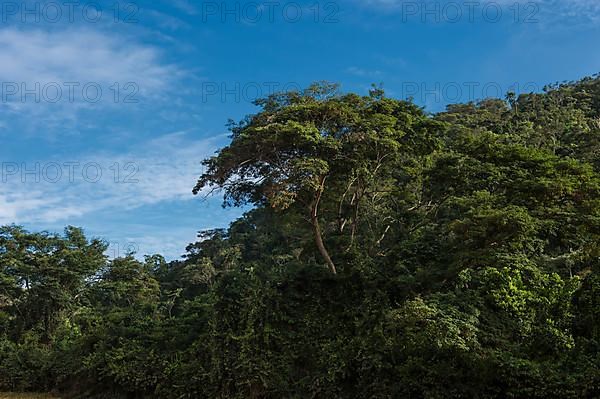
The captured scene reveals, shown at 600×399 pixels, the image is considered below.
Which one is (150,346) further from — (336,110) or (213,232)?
(213,232)

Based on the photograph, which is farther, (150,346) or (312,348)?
(150,346)

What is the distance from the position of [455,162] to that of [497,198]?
1676 millimetres

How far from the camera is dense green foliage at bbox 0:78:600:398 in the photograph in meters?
9.38

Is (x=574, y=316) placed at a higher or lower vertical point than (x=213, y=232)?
lower

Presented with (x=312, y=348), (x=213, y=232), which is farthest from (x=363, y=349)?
(x=213, y=232)

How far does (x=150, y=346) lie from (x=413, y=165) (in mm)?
9135

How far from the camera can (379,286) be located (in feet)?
41.7

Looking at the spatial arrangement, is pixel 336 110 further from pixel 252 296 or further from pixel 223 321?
pixel 223 321

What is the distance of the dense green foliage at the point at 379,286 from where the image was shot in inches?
369

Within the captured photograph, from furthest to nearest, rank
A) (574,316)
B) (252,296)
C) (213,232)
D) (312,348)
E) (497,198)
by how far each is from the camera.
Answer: (213,232) < (252,296) < (312,348) < (497,198) < (574,316)

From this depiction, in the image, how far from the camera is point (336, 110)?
11859 millimetres

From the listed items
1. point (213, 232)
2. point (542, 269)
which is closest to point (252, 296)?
point (542, 269)

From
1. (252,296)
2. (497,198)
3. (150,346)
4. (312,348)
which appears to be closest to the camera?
(497,198)

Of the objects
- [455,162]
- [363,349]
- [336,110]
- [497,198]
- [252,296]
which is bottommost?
[363,349]
